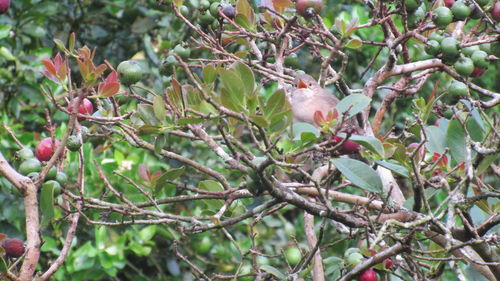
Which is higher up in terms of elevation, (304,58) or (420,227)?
(420,227)

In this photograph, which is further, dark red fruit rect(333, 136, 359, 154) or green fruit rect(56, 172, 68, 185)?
green fruit rect(56, 172, 68, 185)

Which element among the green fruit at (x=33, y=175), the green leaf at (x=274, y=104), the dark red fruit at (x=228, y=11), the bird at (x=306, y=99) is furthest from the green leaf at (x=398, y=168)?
the green fruit at (x=33, y=175)

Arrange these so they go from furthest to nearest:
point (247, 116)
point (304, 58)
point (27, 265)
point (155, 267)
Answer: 1. point (304, 58)
2. point (155, 267)
3. point (27, 265)
4. point (247, 116)

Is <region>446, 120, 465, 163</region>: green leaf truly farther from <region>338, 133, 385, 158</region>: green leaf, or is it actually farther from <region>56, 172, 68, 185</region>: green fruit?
<region>56, 172, 68, 185</region>: green fruit

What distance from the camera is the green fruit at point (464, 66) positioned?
1507 millimetres

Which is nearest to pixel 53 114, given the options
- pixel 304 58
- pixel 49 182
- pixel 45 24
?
pixel 45 24

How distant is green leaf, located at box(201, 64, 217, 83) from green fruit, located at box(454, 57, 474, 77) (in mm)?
528

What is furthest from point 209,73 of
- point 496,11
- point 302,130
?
point 496,11

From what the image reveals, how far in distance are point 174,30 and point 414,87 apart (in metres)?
1.55

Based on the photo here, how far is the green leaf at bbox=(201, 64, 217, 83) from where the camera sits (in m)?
1.33

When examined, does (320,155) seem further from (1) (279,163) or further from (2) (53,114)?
(2) (53,114)

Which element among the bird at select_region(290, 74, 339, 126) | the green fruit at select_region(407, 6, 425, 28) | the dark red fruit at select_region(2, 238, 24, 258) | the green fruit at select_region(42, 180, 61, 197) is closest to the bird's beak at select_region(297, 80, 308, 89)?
the bird at select_region(290, 74, 339, 126)

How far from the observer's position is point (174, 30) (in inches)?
123

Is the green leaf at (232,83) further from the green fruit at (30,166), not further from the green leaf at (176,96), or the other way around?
the green fruit at (30,166)
